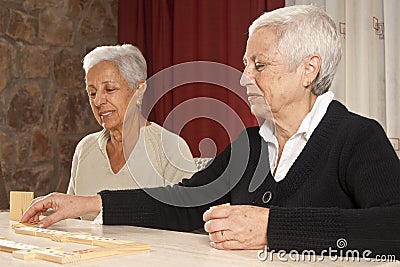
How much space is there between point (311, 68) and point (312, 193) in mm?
362

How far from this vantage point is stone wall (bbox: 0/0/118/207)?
3822 mm

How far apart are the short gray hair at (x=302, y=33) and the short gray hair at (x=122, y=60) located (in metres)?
0.94

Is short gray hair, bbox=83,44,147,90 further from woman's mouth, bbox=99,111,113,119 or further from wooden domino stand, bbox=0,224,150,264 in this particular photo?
wooden domino stand, bbox=0,224,150,264

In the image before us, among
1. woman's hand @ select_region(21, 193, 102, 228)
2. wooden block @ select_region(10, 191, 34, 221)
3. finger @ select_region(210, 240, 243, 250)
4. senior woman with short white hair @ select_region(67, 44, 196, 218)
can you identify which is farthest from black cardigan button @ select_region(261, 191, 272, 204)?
senior woman with short white hair @ select_region(67, 44, 196, 218)

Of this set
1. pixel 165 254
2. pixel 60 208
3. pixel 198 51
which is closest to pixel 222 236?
pixel 165 254

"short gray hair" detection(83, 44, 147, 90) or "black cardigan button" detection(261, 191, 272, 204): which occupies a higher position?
"short gray hair" detection(83, 44, 147, 90)

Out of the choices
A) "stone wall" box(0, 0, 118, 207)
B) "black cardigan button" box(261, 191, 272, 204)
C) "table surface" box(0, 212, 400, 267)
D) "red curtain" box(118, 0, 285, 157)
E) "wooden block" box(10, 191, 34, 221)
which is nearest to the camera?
"table surface" box(0, 212, 400, 267)

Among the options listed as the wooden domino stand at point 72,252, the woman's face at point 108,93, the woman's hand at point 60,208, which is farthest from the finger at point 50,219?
the woman's face at point 108,93

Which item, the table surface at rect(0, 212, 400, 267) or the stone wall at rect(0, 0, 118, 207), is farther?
the stone wall at rect(0, 0, 118, 207)

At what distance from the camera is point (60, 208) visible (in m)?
1.88

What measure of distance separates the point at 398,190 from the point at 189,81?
2456 millimetres

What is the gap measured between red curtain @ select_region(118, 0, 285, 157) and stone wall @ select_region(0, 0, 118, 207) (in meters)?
0.30

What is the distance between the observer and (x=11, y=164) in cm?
385

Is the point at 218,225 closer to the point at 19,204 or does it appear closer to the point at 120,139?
the point at 19,204
